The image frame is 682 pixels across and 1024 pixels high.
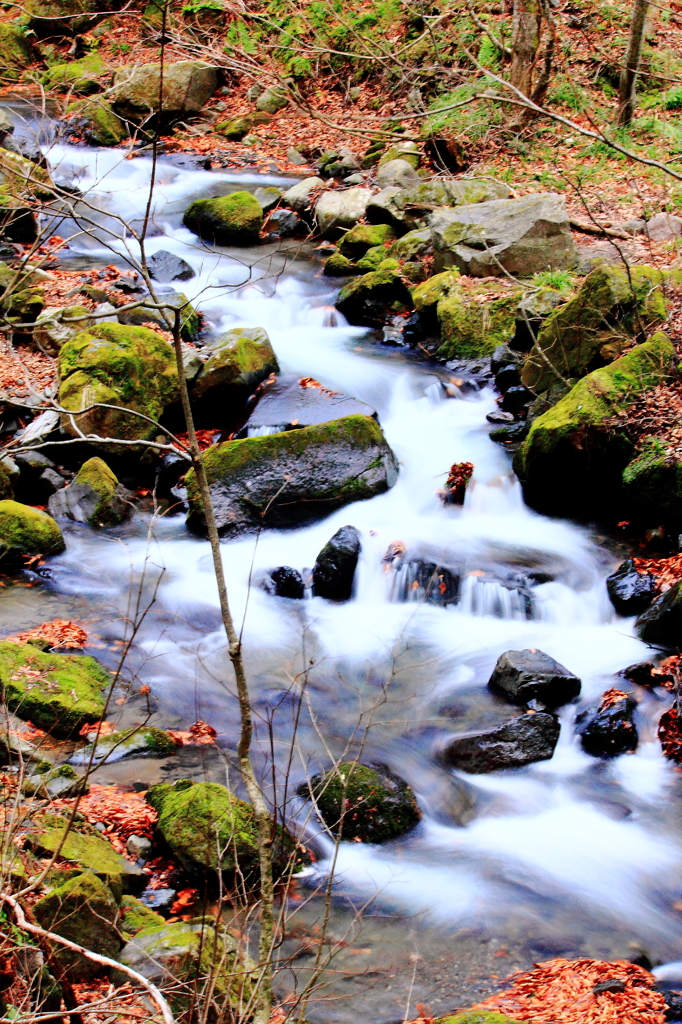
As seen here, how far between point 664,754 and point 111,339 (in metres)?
7.66

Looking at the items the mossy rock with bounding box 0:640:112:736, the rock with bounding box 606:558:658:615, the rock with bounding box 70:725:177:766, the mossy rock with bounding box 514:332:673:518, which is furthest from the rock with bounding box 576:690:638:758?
the mossy rock with bounding box 0:640:112:736

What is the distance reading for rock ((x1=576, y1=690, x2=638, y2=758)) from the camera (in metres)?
5.86

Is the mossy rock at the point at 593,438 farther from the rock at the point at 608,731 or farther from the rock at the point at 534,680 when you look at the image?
the rock at the point at 608,731

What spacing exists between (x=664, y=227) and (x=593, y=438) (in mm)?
4894

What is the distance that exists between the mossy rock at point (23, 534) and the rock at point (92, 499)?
0.64 meters

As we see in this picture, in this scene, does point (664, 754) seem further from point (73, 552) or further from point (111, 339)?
point (111, 339)

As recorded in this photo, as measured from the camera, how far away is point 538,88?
14.0m

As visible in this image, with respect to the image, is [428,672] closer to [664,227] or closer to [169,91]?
[664,227]

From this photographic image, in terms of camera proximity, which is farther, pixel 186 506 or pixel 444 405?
pixel 444 405

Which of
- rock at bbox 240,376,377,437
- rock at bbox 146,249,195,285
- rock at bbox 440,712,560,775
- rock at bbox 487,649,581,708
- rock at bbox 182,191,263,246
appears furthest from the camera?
rock at bbox 182,191,263,246

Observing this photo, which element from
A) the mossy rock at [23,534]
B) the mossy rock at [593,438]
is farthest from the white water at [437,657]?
the mossy rock at [593,438]

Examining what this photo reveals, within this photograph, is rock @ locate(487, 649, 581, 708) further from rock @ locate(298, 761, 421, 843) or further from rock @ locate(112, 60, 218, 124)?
rock @ locate(112, 60, 218, 124)

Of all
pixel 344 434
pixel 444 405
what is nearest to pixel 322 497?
pixel 344 434

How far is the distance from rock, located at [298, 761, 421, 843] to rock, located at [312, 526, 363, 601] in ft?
8.33
